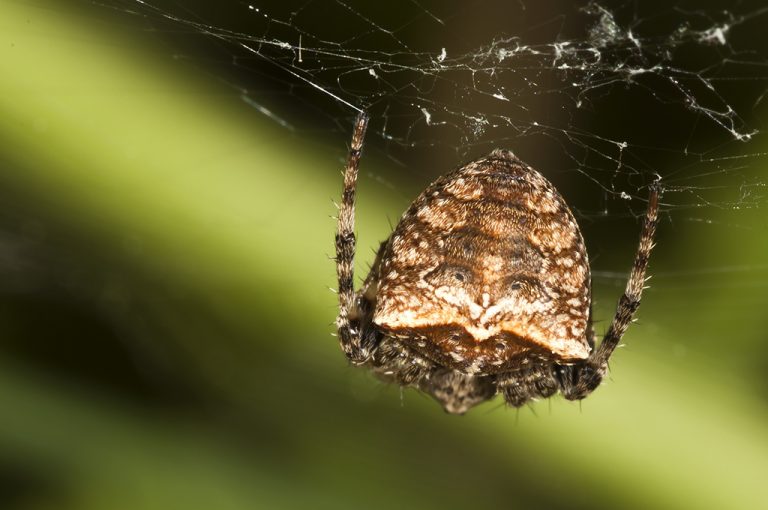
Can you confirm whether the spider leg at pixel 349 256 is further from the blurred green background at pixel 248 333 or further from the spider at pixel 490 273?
the blurred green background at pixel 248 333

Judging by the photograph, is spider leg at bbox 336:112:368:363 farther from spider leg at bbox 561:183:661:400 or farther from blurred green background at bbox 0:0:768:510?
spider leg at bbox 561:183:661:400

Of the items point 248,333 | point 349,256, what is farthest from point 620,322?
point 248,333

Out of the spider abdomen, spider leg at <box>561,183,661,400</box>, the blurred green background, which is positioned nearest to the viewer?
the spider abdomen

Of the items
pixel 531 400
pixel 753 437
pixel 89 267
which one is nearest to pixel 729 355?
pixel 753 437

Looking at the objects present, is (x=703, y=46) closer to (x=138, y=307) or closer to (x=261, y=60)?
(x=261, y=60)

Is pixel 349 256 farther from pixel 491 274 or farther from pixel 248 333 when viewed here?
pixel 248 333

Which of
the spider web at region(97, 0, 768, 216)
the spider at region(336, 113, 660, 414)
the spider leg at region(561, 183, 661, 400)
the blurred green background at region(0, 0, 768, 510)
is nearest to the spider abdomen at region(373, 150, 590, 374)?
the spider at region(336, 113, 660, 414)

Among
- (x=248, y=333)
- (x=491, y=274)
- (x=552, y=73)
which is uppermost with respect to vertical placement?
(x=552, y=73)

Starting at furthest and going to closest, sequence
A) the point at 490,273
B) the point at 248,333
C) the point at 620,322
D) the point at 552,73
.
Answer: the point at 248,333, the point at 552,73, the point at 620,322, the point at 490,273
